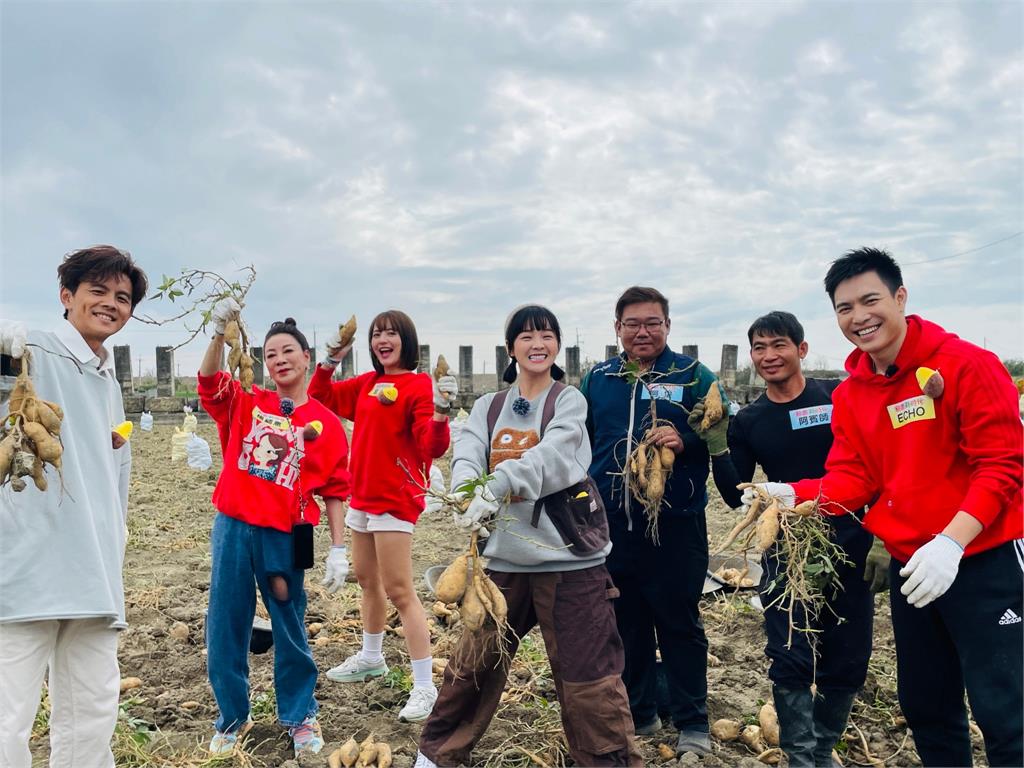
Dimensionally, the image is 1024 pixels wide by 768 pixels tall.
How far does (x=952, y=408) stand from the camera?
7.34 ft

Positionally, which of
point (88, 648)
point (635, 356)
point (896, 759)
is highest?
point (635, 356)

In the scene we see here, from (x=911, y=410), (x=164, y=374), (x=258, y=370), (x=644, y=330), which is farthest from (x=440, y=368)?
(x=164, y=374)

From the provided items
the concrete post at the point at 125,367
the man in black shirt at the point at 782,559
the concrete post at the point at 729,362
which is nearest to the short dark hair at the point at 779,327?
the man in black shirt at the point at 782,559

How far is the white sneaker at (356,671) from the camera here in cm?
379

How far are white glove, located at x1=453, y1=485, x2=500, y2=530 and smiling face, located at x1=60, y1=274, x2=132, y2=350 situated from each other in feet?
4.51

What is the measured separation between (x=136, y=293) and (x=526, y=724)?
2416 millimetres

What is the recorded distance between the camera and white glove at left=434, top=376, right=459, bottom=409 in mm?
3242

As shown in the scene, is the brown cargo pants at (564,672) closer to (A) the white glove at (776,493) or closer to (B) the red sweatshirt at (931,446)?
(A) the white glove at (776,493)

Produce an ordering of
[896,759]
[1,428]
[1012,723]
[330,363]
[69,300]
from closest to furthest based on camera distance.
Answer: [1012,723] < [1,428] < [69,300] < [896,759] < [330,363]

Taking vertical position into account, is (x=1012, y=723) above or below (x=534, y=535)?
below

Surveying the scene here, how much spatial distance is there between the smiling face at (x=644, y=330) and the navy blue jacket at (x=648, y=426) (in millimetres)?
69

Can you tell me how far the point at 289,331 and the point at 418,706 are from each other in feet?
5.88

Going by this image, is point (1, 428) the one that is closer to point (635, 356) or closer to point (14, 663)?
point (14, 663)

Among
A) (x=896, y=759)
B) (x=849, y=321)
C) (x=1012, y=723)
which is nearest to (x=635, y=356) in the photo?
(x=849, y=321)
